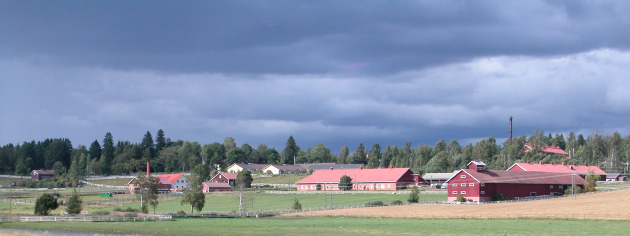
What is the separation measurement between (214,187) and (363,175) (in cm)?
3346

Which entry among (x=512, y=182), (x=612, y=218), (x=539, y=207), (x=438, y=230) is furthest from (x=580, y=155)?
(x=438, y=230)

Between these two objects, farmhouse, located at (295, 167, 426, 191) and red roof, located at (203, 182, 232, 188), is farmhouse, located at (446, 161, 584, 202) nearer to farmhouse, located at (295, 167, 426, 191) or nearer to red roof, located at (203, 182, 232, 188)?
farmhouse, located at (295, 167, 426, 191)

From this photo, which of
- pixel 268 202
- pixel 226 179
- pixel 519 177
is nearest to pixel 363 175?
pixel 226 179

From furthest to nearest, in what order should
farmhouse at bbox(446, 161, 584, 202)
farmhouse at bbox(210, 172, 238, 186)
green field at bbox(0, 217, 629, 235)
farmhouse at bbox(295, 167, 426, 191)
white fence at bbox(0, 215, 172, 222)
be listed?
1. farmhouse at bbox(210, 172, 238, 186)
2. farmhouse at bbox(295, 167, 426, 191)
3. farmhouse at bbox(446, 161, 584, 202)
4. white fence at bbox(0, 215, 172, 222)
5. green field at bbox(0, 217, 629, 235)

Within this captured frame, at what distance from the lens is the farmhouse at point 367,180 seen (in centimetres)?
13925

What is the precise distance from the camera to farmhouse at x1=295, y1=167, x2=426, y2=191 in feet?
457

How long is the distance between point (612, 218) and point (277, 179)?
12666 centimetres

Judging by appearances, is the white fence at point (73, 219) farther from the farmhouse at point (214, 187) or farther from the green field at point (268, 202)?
the farmhouse at point (214, 187)

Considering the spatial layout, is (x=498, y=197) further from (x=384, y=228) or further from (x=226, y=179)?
(x=226, y=179)

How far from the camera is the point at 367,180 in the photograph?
144m

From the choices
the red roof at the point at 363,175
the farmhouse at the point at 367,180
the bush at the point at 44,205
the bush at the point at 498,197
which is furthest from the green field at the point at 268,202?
the red roof at the point at 363,175

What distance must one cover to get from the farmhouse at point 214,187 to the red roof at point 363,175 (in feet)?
58.5

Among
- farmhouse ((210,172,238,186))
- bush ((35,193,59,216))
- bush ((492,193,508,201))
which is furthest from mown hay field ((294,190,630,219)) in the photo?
farmhouse ((210,172,238,186))

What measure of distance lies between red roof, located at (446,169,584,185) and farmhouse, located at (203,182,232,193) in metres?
64.3
